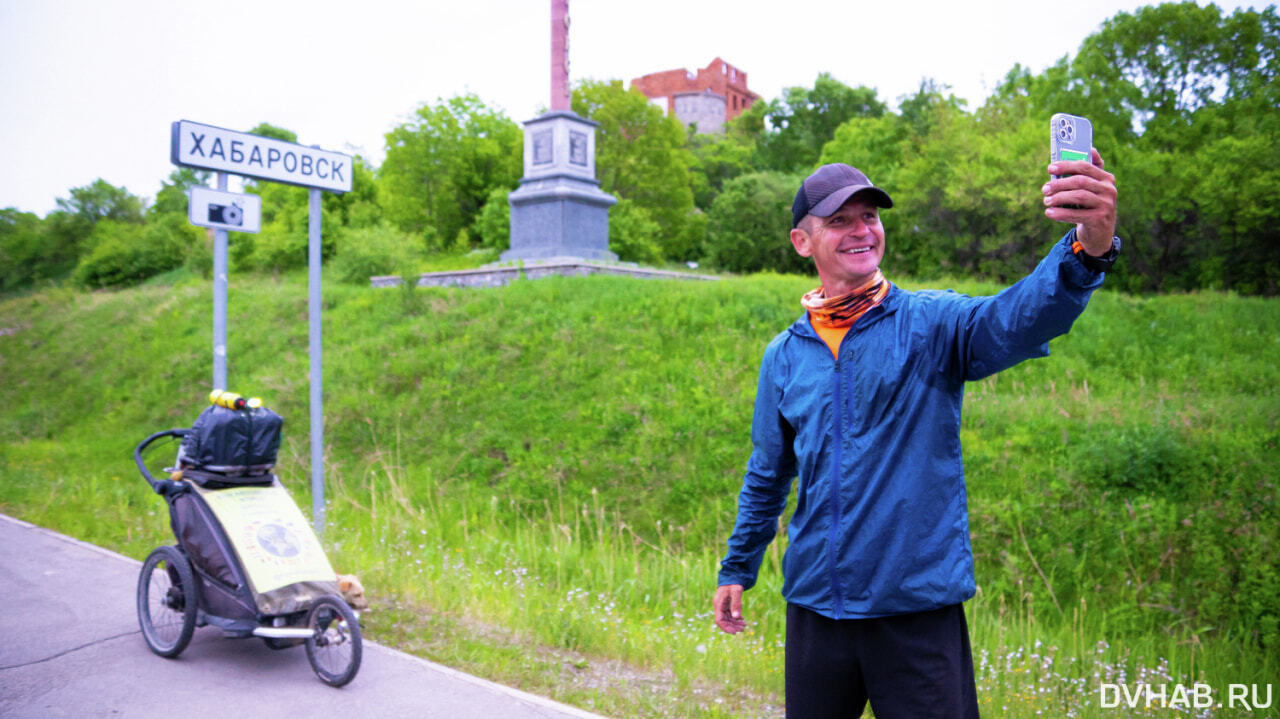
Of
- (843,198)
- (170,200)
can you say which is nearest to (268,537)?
(843,198)

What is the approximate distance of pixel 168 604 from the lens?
15.6ft

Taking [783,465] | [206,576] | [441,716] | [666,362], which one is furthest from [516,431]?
[783,465]

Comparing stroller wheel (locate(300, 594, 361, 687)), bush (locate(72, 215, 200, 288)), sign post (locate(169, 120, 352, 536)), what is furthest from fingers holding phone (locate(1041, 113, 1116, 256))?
bush (locate(72, 215, 200, 288))

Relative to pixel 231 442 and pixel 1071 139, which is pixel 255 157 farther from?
pixel 1071 139

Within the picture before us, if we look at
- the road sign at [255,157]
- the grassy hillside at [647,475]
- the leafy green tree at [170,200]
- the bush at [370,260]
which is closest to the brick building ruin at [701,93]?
the leafy green tree at [170,200]

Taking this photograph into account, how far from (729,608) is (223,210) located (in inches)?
199

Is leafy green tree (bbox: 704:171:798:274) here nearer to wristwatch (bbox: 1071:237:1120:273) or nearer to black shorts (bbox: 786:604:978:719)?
black shorts (bbox: 786:604:978:719)

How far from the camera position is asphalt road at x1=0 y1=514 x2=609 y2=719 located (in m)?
4.00

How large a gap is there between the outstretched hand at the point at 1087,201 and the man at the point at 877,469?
17cm

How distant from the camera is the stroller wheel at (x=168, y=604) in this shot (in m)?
4.59

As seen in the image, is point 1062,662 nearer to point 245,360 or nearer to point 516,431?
point 516,431

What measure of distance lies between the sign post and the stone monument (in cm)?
1082

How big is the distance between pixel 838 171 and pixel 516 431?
892 cm

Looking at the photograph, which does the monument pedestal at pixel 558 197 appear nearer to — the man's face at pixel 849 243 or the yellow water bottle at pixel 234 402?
the yellow water bottle at pixel 234 402
